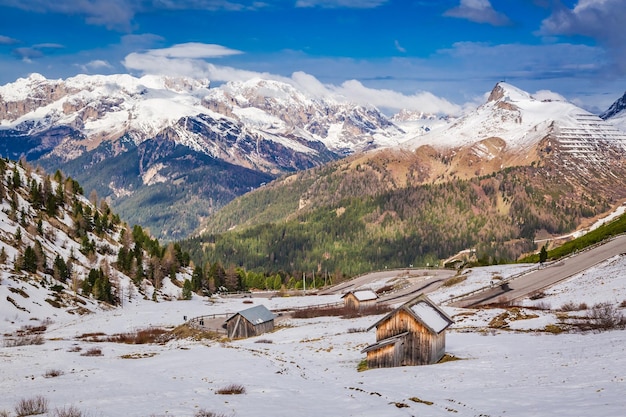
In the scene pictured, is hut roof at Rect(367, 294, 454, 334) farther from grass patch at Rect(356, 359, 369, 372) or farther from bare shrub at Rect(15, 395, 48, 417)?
bare shrub at Rect(15, 395, 48, 417)

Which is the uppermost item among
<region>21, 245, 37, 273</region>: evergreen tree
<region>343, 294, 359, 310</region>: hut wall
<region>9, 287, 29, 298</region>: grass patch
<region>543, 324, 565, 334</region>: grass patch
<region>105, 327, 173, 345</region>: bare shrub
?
<region>21, 245, 37, 273</region>: evergreen tree

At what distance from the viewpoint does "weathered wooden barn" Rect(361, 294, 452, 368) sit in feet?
155

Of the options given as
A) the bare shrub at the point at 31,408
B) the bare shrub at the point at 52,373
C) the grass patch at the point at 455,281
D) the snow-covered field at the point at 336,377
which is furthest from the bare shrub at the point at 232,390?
the grass patch at the point at 455,281

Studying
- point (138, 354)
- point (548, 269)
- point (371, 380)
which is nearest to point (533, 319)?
point (371, 380)

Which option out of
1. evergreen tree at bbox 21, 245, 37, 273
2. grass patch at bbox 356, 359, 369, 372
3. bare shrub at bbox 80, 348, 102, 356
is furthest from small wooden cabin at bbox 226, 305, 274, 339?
evergreen tree at bbox 21, 245, 37, 273

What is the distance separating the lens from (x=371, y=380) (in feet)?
137

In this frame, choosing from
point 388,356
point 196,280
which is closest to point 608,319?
point 388,356

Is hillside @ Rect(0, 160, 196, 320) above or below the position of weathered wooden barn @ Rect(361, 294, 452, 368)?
above

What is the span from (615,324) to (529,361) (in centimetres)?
1471

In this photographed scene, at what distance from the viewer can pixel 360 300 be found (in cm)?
11075

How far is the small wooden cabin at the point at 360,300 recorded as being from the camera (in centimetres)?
11050

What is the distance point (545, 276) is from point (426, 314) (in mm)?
62150

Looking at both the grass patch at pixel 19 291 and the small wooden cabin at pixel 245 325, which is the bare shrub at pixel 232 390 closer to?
the small wooden cabin at pixel 245 325

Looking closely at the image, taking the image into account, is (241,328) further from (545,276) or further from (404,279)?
(404,279)
